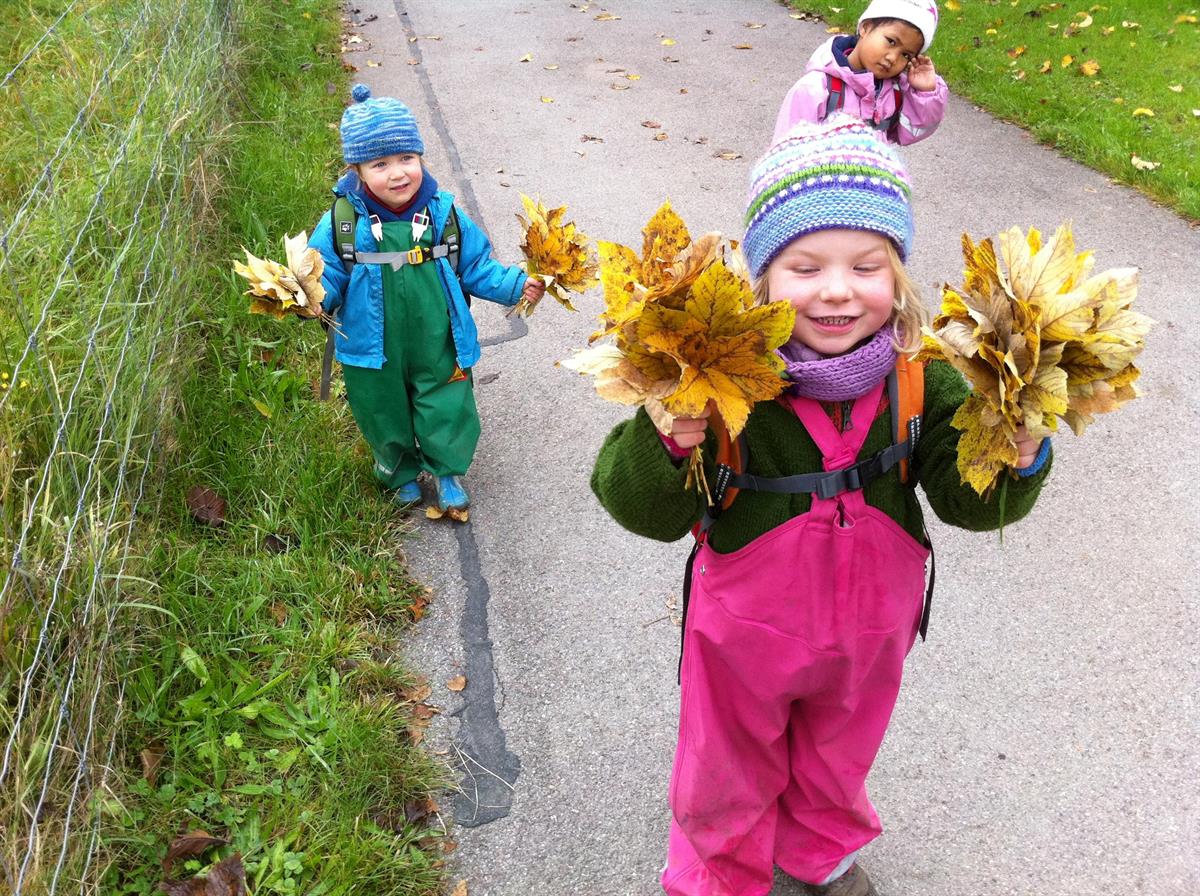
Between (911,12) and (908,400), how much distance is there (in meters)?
2.78

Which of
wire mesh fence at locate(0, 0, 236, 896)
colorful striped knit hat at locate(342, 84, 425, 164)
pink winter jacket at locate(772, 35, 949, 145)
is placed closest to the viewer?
wire mesh fence at locate(0, 0, 236, 896)

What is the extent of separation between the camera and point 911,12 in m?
4.05

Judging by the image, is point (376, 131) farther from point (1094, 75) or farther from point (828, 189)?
point (1094, 75)

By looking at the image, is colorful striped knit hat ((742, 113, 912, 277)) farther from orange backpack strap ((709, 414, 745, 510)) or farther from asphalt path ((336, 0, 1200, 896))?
asphalt path ((336, 0, 1200, 896))

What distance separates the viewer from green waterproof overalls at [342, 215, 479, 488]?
11.4ft

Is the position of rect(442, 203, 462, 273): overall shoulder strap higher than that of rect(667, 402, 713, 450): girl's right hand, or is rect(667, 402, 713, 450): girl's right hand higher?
rect(667, 402, 713, 450): girl's right hand

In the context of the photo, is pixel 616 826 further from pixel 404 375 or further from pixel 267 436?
pixel 267 436

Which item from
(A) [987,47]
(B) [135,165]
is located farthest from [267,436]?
(A) [987,47]

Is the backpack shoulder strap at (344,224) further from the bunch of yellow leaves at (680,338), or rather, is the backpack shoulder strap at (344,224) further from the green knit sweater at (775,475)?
the bunch of yellow leaves at (680,338)

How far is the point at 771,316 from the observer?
158 centimetres

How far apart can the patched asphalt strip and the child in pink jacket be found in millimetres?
2216

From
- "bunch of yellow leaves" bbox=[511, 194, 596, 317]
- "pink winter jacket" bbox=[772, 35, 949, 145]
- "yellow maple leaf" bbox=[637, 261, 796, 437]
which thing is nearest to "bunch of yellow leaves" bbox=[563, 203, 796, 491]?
"yellow maple leaf" bbox=[637, 261, 796, 437]

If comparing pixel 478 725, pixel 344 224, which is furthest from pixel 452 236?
pixel 478 725

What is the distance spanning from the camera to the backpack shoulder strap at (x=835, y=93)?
420 cm
